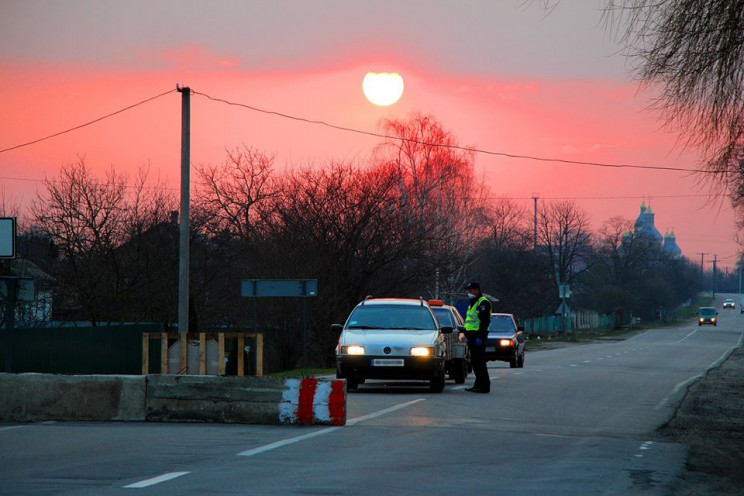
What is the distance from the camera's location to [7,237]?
18.8m

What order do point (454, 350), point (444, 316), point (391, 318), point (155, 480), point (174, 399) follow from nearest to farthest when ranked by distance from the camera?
1. point (155, 480)
2. point (174, 399)
3. point (391, 318)
4. point (454, 350)
5. point (444, 316)

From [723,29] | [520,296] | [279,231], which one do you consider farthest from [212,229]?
[723,29]

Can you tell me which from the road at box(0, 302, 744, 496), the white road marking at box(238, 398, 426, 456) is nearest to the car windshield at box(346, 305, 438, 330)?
the road at box(0, 302, 744, 496)

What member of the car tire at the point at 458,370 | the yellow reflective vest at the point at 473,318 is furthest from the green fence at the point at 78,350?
the yellow reflective vest at the point at 473,318

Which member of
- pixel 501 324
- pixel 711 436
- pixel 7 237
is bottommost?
pixel 711 436

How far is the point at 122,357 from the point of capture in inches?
1497

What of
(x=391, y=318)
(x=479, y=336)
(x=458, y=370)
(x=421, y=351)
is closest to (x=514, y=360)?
(x=458, y=370)

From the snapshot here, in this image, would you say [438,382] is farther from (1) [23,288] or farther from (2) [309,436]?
(2) [309,436]

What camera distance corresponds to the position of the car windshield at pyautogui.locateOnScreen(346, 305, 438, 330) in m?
21.2

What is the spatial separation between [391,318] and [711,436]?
8314mm

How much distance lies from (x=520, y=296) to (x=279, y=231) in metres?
51.6

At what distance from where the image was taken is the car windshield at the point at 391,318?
21.2 m

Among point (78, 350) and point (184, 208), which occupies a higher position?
point (184, 208)

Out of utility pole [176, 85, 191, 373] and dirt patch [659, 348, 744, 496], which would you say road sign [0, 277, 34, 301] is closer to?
utility pole [176, 85, 191, 373]
